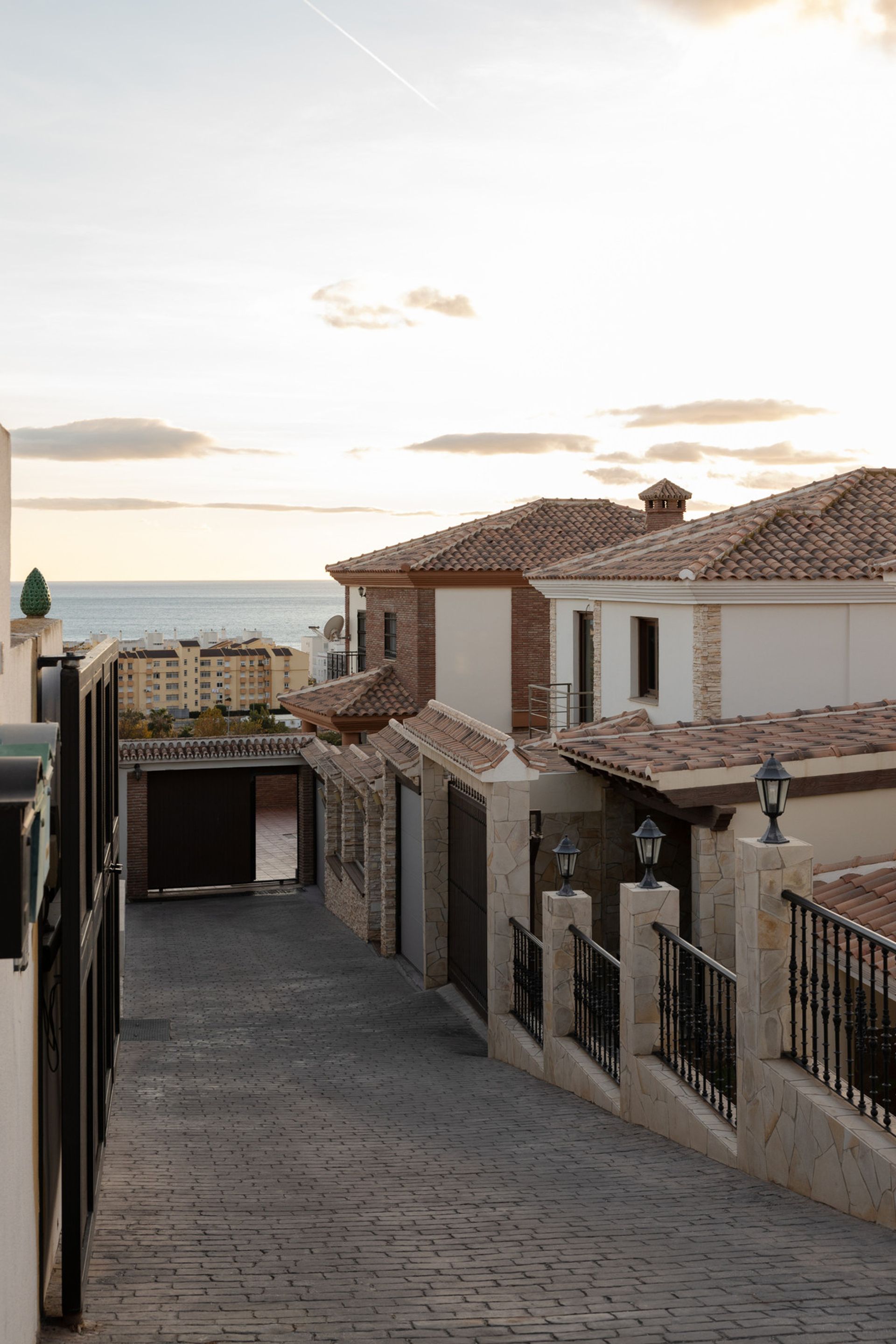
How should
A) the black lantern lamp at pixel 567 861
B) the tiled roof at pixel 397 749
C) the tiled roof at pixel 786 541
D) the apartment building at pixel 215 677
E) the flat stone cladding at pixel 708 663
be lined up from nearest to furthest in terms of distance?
the black lantern lamp at pixel 567 861
the flat stone cladding at pixel 708 663
the tiled roof at pixel 786 541
the tiled roof at pixel 397 749
the apartment building at pixel 215 677

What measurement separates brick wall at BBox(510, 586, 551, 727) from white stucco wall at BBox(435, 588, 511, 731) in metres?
0.15

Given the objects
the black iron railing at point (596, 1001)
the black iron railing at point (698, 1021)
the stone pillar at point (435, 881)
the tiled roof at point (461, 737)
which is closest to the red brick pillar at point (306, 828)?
the tiled roof at point (461, 737)

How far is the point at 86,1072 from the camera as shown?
22.2 feet

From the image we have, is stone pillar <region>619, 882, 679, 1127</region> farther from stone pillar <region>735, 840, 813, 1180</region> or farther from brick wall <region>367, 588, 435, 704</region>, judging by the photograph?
brick wall <region>367, 588, 435, 704</region>

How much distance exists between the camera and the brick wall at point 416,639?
95.9 feet

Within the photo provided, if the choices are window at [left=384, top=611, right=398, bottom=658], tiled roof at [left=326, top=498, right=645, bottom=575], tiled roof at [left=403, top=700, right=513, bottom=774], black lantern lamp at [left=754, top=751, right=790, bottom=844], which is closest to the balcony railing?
tiled roof at [left=326, top=498, right=645, bottom=575]

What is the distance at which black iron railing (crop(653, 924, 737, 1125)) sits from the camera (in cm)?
896

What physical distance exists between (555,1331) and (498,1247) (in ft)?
4.41

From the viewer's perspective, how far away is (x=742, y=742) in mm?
14359

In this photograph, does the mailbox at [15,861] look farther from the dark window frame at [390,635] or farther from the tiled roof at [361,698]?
the dark window frame at [390,635]

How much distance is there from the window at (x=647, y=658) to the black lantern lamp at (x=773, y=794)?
12675 millimetres

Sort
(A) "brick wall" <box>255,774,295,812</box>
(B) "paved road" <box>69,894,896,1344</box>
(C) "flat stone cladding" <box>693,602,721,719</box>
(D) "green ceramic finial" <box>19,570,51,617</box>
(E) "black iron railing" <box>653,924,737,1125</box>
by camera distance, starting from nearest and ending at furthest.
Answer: (B) "paved road" <box>69,894,896,1344</box> → (D) "green ceramic finial" <box>19,570,51,617</box> → (E) "black iron railing" <box>653,924,737,1125</box> → (C) "flat stone cladding" <box>693,602,721,719</box> → (A) "brick wall" <box>255,774,295,812</box>

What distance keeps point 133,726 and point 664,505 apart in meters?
29.6

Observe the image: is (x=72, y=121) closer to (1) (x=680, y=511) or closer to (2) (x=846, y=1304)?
(2) (x=846, y=1304)
